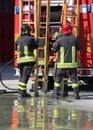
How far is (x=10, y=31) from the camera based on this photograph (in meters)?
24.1

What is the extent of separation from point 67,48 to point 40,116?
94.9 inches

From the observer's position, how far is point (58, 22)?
11812 millimetres

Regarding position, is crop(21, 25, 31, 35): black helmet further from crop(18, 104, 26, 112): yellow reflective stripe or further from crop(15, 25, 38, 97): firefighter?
crop(18, 104, 26, 112): yellow reflective stripe

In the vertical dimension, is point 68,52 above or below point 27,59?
above

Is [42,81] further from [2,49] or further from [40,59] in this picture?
[2,49]

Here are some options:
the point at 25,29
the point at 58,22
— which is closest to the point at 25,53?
the point at 25,29

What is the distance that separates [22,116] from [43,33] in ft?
11.2

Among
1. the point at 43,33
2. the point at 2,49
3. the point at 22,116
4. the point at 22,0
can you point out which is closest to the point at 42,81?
the point at 43,33

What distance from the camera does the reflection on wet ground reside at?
805 cm

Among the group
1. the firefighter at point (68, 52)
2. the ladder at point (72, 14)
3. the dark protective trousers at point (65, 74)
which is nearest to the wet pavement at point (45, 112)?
the dark protective trousers at point (65, 74)

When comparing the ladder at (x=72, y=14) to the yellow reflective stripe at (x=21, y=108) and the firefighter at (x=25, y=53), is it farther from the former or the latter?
the yellow reflective stripe at (x=21, y=108)

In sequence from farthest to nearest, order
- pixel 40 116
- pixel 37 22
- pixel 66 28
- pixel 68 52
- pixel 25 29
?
pixel 37 22 → pixel 25 29 → pixel 68 52 → pixel 66 28 → pixel 40 116

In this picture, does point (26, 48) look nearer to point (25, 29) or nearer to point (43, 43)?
point (25, 29)

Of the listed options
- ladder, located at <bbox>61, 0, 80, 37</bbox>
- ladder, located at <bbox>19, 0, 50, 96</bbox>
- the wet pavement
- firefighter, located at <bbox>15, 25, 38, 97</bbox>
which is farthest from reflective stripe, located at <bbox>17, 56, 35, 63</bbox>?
ladder, located at <bbox>61, 0, 80, 37</bbox>
